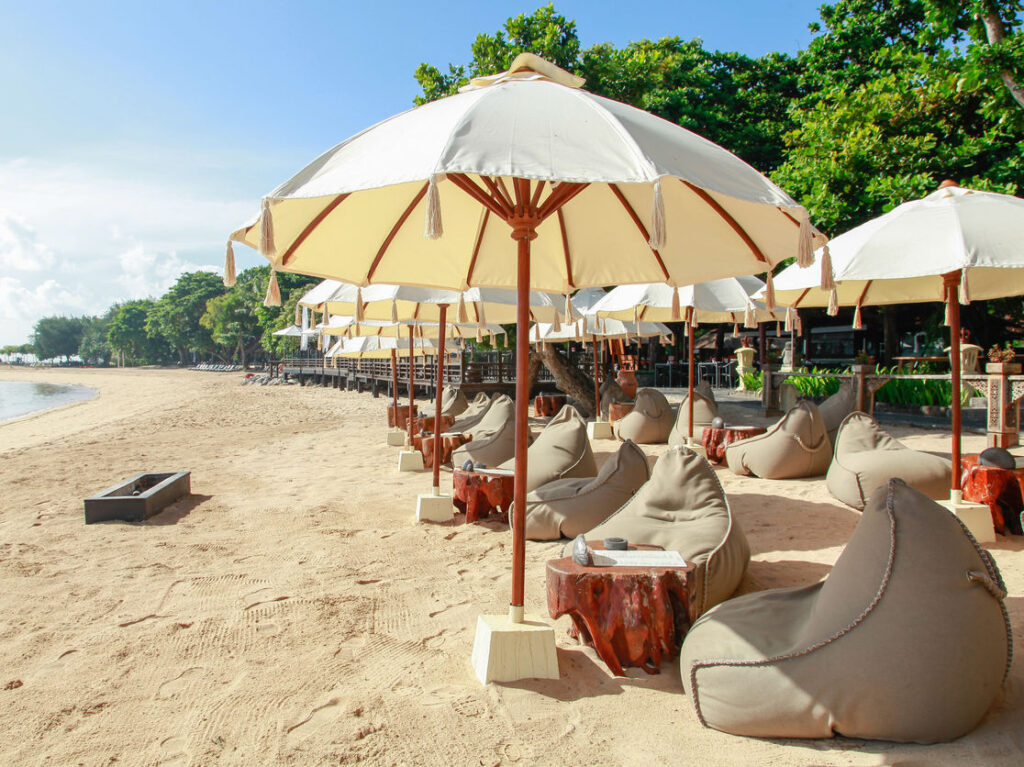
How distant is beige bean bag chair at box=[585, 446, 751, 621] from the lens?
3520 millimetres

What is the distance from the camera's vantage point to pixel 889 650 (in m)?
2.27

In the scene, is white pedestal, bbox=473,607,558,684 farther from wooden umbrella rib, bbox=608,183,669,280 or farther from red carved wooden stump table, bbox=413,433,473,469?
red carved wooden stump table, bbox=413,433,473,469

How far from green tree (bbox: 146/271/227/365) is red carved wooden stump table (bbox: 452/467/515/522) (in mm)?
83383

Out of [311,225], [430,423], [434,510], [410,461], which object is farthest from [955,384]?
Answer: [430,423]

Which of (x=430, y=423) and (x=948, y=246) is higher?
(x=948, y=246)

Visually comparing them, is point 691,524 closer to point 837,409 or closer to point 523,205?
point 523,205

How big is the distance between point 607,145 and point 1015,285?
17.6ft

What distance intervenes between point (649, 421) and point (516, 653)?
7596 mm

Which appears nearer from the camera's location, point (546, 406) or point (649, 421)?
point (649, 421)

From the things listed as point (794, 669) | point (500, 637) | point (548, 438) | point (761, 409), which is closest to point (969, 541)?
point (794, 669)

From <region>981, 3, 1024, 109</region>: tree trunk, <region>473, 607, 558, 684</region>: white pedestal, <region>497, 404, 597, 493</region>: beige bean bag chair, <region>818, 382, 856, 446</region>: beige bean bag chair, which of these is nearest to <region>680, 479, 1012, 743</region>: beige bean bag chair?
<region>473, 607, 558, 684</region>: white pedestal

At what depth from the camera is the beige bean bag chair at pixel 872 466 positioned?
5387 mm

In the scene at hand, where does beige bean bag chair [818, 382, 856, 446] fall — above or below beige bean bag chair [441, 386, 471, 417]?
above

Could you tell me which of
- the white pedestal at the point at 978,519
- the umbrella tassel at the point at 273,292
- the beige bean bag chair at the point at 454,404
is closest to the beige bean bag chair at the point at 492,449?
the umbrella tassel at the point at 273,292
